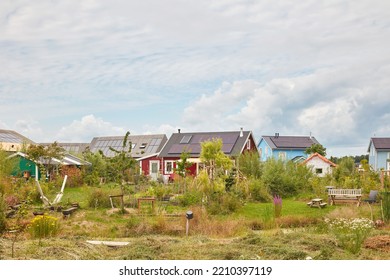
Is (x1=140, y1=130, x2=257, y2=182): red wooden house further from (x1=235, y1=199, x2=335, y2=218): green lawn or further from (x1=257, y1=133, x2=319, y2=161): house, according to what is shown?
(x1=235, y1=199, x2=335, y2=218): green lawn

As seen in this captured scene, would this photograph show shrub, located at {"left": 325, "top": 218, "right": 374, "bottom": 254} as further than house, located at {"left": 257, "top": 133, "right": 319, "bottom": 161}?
No

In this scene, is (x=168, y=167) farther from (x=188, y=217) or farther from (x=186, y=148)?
(x=188, y=217)

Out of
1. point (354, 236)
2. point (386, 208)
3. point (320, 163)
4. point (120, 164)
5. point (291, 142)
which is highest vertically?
point (291, 142)

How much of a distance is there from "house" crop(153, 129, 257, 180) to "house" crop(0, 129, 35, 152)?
5437 mm

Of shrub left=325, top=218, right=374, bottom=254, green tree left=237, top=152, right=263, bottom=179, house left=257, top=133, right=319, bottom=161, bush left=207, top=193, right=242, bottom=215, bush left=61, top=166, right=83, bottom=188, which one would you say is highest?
house left=257, top=133, right=319, bottom=161

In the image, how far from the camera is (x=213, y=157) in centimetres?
1280

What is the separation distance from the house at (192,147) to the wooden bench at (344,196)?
4876 mm

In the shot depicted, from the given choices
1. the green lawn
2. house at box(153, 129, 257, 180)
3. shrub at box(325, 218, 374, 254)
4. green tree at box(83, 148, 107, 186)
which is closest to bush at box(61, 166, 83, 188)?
green tree at box(83, 148, 107, 186)

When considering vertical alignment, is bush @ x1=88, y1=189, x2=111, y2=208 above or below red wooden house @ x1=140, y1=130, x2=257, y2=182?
below

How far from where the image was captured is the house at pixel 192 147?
786 inches

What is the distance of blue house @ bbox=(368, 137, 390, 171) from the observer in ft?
47.4

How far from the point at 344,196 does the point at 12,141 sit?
33.4ft

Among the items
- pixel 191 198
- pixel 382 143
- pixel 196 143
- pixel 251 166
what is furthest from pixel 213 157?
pixel 196 143

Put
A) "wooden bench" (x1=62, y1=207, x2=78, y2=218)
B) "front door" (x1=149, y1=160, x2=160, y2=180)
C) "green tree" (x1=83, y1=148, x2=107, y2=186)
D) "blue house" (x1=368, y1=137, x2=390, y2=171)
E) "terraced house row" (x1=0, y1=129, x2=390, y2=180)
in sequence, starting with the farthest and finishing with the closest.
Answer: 1. "front door" (x1=149, y1=160, x2=160, y2=180)
2. "terraced house row" (x1=0, y1=129, x2=390, y2=180)
3. "green tree" (x1=83, y1=148, x2=107, y2=186)
4. "blue house" (x1=368, y1=137, x2=390, y2=171)
5. "wooden bench" (x1=62, y1=207, x2=78, y2=218)
